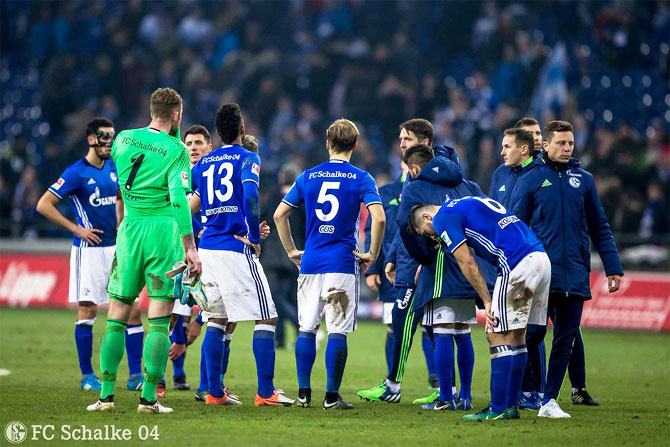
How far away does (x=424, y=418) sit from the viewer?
7836mm

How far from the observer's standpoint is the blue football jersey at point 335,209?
27.0 feet

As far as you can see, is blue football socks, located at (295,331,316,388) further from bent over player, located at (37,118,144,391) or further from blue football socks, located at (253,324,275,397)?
bent over player, located at (37,118,144,391)

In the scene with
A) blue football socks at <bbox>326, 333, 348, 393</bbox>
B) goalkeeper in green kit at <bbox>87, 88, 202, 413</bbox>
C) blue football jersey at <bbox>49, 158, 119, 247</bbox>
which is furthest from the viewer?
blue football jersey at <bbox>49, 158, 119, 247</bbox>

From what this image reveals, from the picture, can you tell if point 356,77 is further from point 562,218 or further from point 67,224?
point 562,218

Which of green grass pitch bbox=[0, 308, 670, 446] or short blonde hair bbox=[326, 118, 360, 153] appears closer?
green grass pitch bbox=[0, 308, 670, 446]

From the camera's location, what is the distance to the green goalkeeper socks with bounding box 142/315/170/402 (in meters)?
7.60

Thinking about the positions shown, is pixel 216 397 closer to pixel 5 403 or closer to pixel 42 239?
pixel 5 403

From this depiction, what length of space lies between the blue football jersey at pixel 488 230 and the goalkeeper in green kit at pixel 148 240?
2041mm

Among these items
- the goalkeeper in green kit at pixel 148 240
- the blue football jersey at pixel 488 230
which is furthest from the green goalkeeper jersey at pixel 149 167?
the blue football jersey at pixel 488 230

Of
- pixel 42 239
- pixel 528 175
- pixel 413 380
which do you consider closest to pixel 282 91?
pixel 42 239

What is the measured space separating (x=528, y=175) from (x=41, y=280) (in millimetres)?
14685

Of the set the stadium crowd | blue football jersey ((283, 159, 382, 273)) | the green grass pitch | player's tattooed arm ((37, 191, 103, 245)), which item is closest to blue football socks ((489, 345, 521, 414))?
the green grass pitch

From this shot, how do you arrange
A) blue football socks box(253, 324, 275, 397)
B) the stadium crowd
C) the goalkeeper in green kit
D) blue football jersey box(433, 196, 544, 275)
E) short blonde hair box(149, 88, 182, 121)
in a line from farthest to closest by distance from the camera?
the stadium crowd < blue football socks box(253, 324, 275, 397) < short blonde hair box(149, 88, 182, 121) < the goalkeeper in green kit < blue football jersey box(433, 196, 544, 275)

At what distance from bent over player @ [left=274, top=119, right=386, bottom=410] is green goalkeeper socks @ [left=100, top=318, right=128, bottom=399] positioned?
1.47 meters
